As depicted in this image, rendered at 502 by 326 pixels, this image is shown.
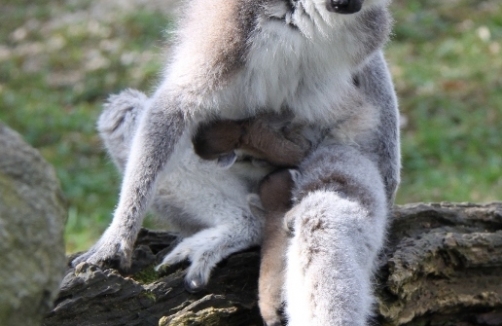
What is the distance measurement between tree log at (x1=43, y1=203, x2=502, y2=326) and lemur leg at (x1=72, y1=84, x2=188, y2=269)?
149 mm

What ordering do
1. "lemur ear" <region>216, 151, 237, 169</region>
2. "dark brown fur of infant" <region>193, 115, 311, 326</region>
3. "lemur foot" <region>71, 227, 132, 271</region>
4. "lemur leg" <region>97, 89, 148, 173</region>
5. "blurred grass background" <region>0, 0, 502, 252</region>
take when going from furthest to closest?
"blurred grass background" <region>0, 0, 502, 252</region>
"lemur leg" <region>97, 89, 148, 173</region>
"lemur ear" <region>216, 151, 237, 169</region>
"dark brown fur of infant" <region>193, 115, 311, 326</region>
"lemur foot" <region>71, 227, 132, 271</region>

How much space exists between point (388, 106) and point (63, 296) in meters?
2.46

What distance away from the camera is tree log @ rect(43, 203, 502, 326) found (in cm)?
418

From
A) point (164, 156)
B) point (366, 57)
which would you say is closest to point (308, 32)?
point (366, 57)

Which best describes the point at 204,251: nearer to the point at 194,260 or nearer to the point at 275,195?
the point at 194,260

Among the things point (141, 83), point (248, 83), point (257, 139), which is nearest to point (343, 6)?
point (248, 83)

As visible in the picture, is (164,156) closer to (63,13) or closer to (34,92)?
(34,92)

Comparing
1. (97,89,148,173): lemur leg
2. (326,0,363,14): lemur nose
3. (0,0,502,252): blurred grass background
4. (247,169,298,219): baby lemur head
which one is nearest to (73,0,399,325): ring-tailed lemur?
(326,0,363,14): lemur nose

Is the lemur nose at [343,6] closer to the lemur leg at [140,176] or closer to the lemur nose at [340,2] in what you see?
the lemur nose at [340,2]

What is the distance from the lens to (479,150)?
28.8ft

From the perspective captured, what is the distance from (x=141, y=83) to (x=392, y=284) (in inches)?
263

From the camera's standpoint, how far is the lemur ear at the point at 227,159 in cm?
484

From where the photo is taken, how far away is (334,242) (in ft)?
13.0

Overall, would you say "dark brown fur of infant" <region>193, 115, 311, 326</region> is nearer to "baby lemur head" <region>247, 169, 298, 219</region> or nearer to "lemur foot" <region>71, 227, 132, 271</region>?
"baby lemur head" <region>247, 169, 298, 219</region>
